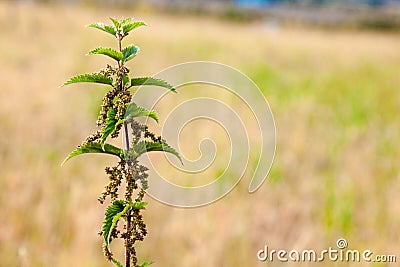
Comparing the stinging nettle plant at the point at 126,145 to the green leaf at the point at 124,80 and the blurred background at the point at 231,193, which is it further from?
the blurred background at the point at 231,193

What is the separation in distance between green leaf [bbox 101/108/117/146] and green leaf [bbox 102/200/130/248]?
0.46ft

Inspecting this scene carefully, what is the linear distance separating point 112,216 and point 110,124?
19cm

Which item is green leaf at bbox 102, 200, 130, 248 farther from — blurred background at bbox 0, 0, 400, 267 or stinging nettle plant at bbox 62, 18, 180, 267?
blurred background at bbox 0, 0, 400, 267

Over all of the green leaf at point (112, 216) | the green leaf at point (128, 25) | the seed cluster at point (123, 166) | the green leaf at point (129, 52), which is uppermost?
the green leaf at point (128, 25)

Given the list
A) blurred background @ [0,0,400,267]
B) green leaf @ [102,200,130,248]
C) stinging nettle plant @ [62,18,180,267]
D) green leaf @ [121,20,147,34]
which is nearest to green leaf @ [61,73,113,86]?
stinging nettle plant @ [62,18,180,267]

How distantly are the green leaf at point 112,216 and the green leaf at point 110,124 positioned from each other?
14 centimetres

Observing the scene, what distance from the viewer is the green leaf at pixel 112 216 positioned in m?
1.02

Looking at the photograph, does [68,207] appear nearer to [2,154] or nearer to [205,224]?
[205,224]

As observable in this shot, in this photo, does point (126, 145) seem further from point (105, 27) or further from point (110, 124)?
point (105, 27)

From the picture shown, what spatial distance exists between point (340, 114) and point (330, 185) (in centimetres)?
320

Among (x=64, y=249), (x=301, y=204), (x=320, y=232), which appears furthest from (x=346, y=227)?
(x=64, y=249)

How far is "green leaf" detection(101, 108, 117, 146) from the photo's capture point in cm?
100

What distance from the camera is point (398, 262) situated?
265cm

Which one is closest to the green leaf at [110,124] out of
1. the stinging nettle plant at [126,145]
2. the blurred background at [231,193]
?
the stinging nettle plant at [126,145]
